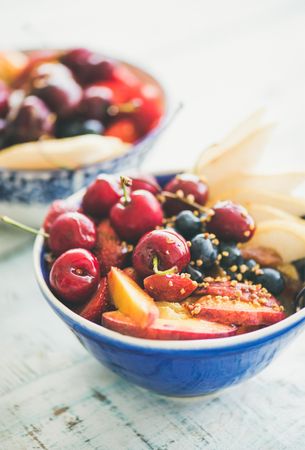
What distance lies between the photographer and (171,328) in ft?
2.16

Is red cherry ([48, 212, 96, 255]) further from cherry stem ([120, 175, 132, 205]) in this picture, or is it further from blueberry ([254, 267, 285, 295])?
blueberry ([254, 267, 285, 295])

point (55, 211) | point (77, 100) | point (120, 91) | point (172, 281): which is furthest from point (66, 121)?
point (172, 281)

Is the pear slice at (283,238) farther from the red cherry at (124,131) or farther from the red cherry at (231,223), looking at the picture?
the red cherry at (124,131)

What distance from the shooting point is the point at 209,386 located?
2.36ft

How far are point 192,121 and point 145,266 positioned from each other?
84 centimetres

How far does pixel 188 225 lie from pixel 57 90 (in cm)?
55

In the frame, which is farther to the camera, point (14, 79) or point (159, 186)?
point (14, 79)

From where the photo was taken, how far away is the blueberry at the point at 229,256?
0.77 metres

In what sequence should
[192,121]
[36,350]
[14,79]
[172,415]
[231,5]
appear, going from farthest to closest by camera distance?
[231,5], [192,121], [14,79], [36,350], [172,415]

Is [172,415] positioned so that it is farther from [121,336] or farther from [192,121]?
[192,121]

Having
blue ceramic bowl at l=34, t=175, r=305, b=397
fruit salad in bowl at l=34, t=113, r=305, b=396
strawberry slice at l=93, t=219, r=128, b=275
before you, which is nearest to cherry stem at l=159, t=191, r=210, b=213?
fruit salad in bowl at l=34, t=113, r=305, b=396

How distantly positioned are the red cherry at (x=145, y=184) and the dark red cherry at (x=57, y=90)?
0.39 m

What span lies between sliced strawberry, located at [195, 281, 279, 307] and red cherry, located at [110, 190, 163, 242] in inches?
4.8

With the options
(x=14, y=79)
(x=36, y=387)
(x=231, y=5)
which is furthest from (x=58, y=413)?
(x=231, y=5)
